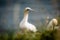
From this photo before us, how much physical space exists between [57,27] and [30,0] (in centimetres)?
29

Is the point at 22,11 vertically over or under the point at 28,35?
over

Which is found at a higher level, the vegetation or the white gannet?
the white gannet

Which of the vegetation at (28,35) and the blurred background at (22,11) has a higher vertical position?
the blurred background at (22,11)

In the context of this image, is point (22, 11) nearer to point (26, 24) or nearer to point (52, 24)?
point (26, 24)

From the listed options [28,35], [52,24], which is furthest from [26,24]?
[52,24]

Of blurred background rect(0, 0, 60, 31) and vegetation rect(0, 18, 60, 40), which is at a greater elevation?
blurred background rect(0, 0, 60, 31)

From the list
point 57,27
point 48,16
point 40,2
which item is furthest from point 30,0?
point 57,27

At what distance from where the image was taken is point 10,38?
4.68 feet

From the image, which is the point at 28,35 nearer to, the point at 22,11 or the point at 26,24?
the point at 26,24

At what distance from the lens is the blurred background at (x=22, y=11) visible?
1.49m

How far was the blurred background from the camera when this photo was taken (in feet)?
4.90

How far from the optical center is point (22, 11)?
1.51 meters

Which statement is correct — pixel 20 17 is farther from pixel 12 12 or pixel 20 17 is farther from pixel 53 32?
pixel 53 32

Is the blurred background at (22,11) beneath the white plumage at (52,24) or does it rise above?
above
